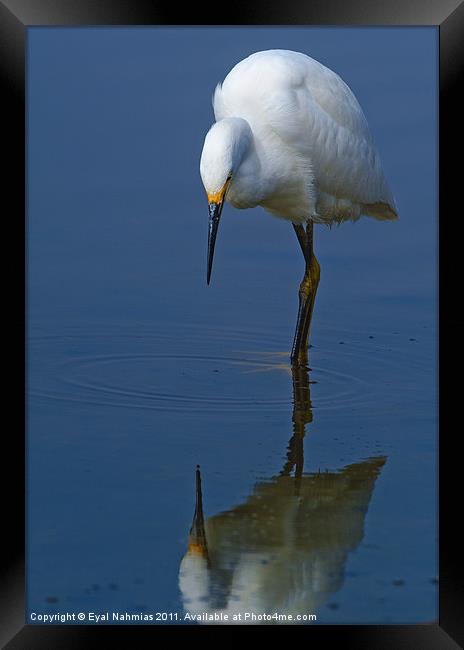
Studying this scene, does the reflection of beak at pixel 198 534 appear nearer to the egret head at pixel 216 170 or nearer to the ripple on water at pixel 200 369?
the ripple on water at pixel 200 369

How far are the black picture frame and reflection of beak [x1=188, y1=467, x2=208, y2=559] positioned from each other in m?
0.67

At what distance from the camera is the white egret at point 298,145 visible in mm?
7141

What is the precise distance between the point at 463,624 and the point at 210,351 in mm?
3807

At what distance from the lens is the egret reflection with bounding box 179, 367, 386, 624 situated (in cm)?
426

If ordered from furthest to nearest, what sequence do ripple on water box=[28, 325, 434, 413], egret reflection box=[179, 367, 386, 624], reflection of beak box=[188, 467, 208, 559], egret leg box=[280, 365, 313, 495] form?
ripple on water box=[28, 325, 434, 413] → egret leg box=[280, 365, 313, 495] → reflection of beak box=[188, 467, 208, 559] → egret reflection box=[179, 367, 386, 624]

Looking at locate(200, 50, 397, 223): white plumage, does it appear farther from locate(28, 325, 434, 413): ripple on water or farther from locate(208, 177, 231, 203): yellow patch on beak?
locate(28, 325, 434, 413): ripple on water

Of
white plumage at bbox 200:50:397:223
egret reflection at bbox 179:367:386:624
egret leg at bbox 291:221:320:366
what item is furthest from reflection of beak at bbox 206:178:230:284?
egret leg at bbox 291:221:320:366

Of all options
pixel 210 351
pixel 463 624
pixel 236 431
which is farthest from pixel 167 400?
pixel 463 624

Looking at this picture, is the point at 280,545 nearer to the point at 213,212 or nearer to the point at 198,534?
the point at 198,534

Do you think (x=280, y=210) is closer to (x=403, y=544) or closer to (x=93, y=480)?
(x=93, y=480)

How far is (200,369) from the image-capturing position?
732 cm

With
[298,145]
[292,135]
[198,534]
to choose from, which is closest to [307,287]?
[298,145]

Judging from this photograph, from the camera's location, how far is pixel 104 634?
397cm

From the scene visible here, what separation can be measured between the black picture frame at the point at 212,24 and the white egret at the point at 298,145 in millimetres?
2144
